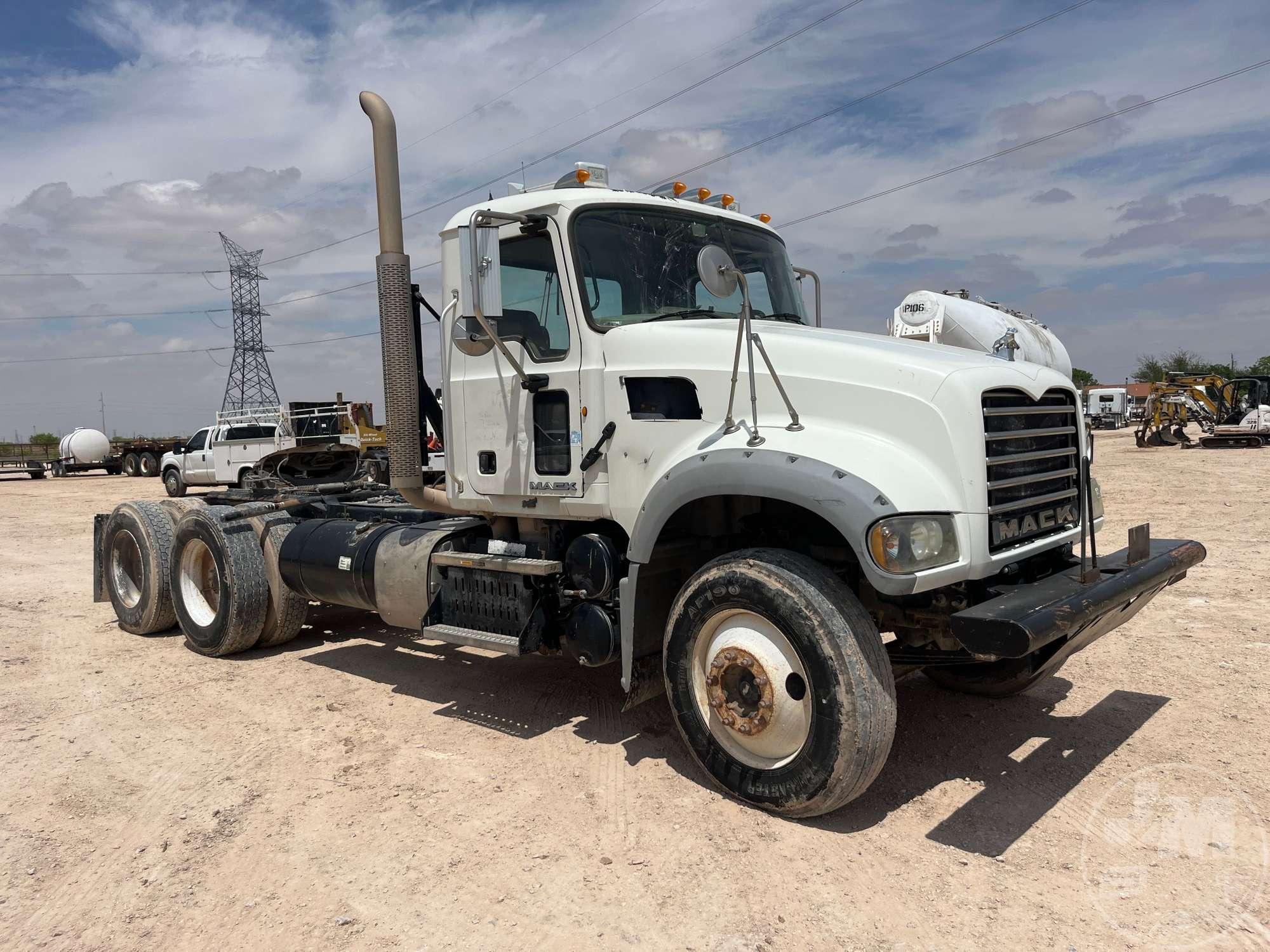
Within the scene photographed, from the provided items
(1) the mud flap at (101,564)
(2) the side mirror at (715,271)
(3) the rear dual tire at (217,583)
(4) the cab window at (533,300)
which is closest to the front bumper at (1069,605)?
(2) the side mirror at (715,271)

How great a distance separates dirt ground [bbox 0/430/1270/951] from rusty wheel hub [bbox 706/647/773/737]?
1.41 ft

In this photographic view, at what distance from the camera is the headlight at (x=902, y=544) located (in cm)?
357

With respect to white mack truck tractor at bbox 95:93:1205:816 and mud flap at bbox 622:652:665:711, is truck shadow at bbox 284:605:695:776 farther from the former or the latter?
white mack truck tractor at bbox 95:93:1205:816

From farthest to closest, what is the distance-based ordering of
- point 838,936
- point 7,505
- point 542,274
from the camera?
point 7,505 → point 542,274 → point 838,936

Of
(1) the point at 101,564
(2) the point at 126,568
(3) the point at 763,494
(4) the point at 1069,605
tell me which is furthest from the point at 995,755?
(1) the point at 101,564

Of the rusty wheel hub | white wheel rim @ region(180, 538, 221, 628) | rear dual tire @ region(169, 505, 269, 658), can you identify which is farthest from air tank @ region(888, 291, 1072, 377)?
white wheel rim @ region(180, 538, 221, 628)

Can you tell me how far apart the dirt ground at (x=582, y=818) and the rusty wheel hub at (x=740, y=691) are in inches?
17.0

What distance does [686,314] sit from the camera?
16.0ft

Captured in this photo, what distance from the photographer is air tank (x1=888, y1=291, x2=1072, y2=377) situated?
257 inches

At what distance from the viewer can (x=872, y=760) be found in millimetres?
3758

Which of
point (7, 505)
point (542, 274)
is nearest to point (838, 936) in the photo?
point (542, 274)

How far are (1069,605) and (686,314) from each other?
2336 millimetres

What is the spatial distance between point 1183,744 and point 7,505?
28.0 meters

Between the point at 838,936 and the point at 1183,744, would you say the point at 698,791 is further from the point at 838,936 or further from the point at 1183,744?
the point at 1183,744
